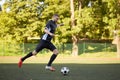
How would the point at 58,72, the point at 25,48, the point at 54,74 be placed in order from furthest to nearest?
the point at 25,48 < the point at 58,72 < the point at 54,74

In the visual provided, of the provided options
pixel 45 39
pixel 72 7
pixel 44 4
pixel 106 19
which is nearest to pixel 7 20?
pixel 44 4

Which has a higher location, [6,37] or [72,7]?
[72,7]

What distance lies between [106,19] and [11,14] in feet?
36.5

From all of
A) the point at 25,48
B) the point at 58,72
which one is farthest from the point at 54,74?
the point at 25,48

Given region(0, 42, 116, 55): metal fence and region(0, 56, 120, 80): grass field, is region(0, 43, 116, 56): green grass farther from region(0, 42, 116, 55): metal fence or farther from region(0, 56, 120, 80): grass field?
region(0, 56, 120, 80): grass field

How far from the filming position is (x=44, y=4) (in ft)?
143

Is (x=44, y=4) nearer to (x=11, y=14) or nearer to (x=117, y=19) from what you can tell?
(x=11, y=14)

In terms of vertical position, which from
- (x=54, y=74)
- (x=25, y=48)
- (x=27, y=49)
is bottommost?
(x=27, y=49)

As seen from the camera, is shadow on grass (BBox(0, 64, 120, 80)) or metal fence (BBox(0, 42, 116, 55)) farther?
metal fence (BBox(0, 42, 116, 55))

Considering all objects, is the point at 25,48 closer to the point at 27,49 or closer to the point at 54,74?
the point at 27,49

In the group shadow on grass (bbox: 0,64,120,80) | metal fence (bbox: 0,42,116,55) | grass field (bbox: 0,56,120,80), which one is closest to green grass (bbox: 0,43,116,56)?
metal fence (bbox: 0,42,116,55)

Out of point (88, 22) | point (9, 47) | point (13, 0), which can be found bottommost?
point (9, 47)

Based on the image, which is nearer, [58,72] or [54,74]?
[54,74]

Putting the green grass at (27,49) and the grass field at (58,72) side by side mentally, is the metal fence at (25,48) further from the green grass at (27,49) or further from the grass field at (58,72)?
the grass field at (58,72)
